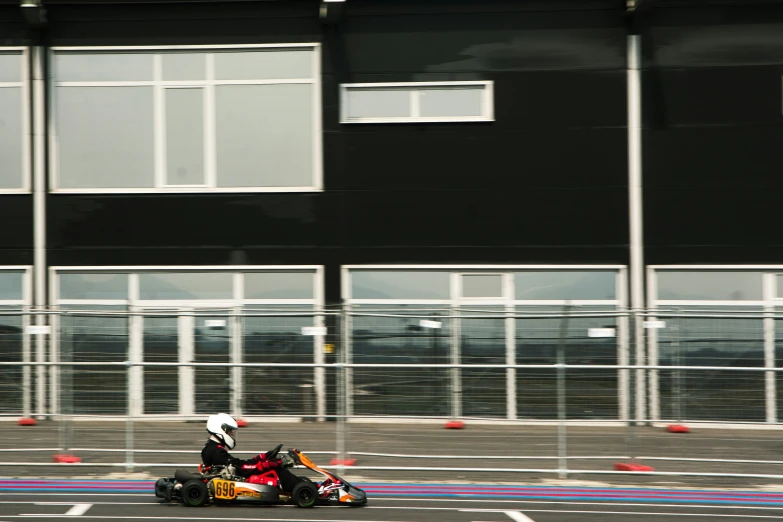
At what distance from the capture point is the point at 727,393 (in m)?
13.5

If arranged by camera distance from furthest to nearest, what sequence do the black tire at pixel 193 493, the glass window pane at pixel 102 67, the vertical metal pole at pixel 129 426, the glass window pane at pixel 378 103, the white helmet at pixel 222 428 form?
the glass window pane at pixel 102 67 → the glass window pane at pixel 378 103 → the vertical metal pole at pixel 129 426 → the white helmet at pixel 222 428 → the black tire at pixel 193 493

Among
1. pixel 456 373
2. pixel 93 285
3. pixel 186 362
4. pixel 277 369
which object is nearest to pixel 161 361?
pixel 186 362

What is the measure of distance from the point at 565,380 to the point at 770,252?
747cm

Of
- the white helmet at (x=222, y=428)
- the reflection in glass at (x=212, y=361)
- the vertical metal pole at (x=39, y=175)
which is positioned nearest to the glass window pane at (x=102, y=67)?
the vertical metal pole at (x=39, y=175)

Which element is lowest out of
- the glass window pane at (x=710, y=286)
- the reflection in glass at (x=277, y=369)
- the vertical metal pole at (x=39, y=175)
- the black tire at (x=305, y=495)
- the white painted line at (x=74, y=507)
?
the white painted line at (x=74, y=507)

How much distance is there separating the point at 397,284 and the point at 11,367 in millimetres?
7767

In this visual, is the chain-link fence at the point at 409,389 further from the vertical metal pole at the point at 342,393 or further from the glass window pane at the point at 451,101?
the glass window pane at the point at 451,101

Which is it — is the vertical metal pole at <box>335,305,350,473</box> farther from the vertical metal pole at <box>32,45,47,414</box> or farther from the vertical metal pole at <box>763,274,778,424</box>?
the vertical metal pole at <box>32,45,47,414</box>

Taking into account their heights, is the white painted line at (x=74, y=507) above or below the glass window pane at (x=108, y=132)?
below

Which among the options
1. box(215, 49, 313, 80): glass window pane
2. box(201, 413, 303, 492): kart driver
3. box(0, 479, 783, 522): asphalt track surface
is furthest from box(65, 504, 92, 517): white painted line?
box(215, 49, 313, 80): glass window pane

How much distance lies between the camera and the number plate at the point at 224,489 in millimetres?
11664

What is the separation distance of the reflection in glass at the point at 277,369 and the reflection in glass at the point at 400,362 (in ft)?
2.32

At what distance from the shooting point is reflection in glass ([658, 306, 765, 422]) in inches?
532

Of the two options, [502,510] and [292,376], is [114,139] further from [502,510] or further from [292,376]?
[502,510]
